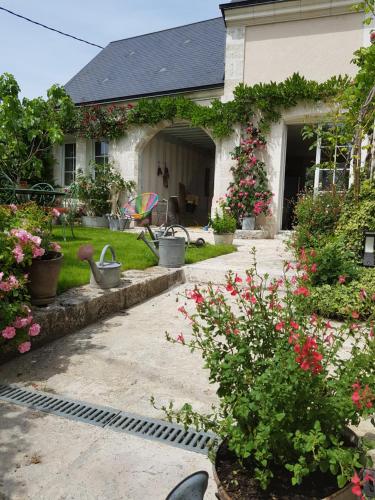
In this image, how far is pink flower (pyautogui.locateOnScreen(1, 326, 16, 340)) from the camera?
229 centimetres

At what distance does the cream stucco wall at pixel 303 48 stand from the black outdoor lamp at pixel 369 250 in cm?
535

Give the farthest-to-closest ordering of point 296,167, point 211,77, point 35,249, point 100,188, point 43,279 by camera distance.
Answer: point 296,167 → point 100,188 → point 211,77 → point 43,279 → point 35,249

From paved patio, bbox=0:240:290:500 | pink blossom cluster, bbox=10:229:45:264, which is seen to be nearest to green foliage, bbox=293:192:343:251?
paved patio, bbox=0:240:290:500

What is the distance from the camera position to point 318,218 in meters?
5.35

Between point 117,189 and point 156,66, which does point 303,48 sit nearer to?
point 156,66

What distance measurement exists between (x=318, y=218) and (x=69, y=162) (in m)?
8.94

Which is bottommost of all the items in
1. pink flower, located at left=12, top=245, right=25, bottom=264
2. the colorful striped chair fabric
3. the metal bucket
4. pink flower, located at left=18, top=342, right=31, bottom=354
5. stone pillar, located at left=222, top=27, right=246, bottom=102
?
pink flower, located at left=18, top=342, right=31, bottom=354

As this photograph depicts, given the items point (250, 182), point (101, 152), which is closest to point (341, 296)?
point (250, 182)

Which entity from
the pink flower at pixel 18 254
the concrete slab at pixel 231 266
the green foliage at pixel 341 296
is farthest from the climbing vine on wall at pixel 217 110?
the pink flower at pixel 18 254

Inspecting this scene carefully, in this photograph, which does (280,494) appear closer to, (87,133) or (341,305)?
(341,305)

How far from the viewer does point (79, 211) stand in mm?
10734

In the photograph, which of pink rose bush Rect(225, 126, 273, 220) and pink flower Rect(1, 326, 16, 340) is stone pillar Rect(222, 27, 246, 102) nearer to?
pink rose bush Rect(225, 126, 273, 220)

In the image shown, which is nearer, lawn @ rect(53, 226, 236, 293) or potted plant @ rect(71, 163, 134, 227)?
lawn @ rect(53, 226, 236, 293)

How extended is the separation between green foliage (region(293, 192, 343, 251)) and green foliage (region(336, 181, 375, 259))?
36 centimetres
